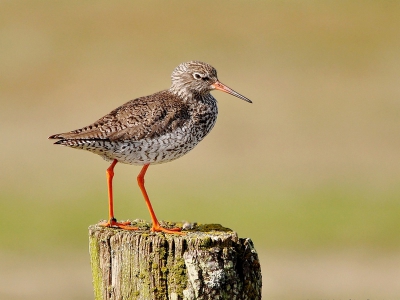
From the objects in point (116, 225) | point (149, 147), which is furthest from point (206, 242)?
point (149, 147)

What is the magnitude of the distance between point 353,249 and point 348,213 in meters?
1.67

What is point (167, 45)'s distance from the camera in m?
28.6

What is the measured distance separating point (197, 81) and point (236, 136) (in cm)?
1301

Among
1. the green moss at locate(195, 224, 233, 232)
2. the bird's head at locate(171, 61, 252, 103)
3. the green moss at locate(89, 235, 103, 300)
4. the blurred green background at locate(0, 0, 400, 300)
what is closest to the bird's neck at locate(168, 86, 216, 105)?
the bird's head at locate(171, 61, 252, 103)

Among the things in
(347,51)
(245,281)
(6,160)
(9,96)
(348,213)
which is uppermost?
(347,51)

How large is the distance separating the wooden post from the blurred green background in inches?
291

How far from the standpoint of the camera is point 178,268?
21.3 feet

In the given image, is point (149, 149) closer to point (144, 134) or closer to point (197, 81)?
point (144, 134)

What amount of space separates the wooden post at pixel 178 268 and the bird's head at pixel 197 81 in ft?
8.33

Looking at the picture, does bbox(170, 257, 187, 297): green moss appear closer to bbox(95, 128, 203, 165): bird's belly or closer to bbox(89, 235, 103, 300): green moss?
bbox(89, 235, 103, 300): green moss

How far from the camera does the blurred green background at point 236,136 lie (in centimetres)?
1609

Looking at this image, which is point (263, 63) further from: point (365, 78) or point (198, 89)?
point (198, 89)

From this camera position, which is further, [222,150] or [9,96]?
[9,96]

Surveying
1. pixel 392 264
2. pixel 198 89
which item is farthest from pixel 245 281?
pixel 392 264
